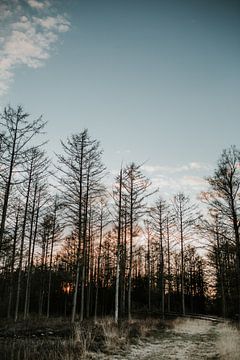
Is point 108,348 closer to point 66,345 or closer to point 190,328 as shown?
point 66,345

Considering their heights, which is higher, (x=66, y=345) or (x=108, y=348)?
(x=66, y=345)

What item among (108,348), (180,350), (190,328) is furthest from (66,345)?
(190,328)

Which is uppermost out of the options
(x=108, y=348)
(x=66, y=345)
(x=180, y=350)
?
(x=66, y=345)

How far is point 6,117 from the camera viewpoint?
35.9ft

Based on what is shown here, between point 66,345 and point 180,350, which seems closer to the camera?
point 66,345

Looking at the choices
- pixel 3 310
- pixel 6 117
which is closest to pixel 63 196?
pixel 6 117

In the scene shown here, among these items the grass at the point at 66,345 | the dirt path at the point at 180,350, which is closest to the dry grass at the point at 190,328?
the dirt path at the point at 180,350

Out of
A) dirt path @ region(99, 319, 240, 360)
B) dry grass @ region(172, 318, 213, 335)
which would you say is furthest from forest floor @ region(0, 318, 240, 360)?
dry grass @ region(172, 318, 213, 335)

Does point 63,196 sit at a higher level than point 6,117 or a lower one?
lower

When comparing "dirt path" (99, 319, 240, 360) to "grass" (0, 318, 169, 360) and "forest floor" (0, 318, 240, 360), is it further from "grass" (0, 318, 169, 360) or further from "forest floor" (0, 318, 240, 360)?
"grass" (0, 318, 169, 360)

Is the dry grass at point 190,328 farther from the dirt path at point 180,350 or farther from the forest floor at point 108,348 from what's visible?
the forest floor at point 108,348

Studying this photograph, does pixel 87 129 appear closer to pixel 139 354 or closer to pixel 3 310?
pixel 139 354

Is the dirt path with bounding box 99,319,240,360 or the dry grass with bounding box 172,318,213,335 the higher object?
the dirt path with bounding box 99,319,240,360

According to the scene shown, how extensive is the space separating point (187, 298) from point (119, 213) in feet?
121
